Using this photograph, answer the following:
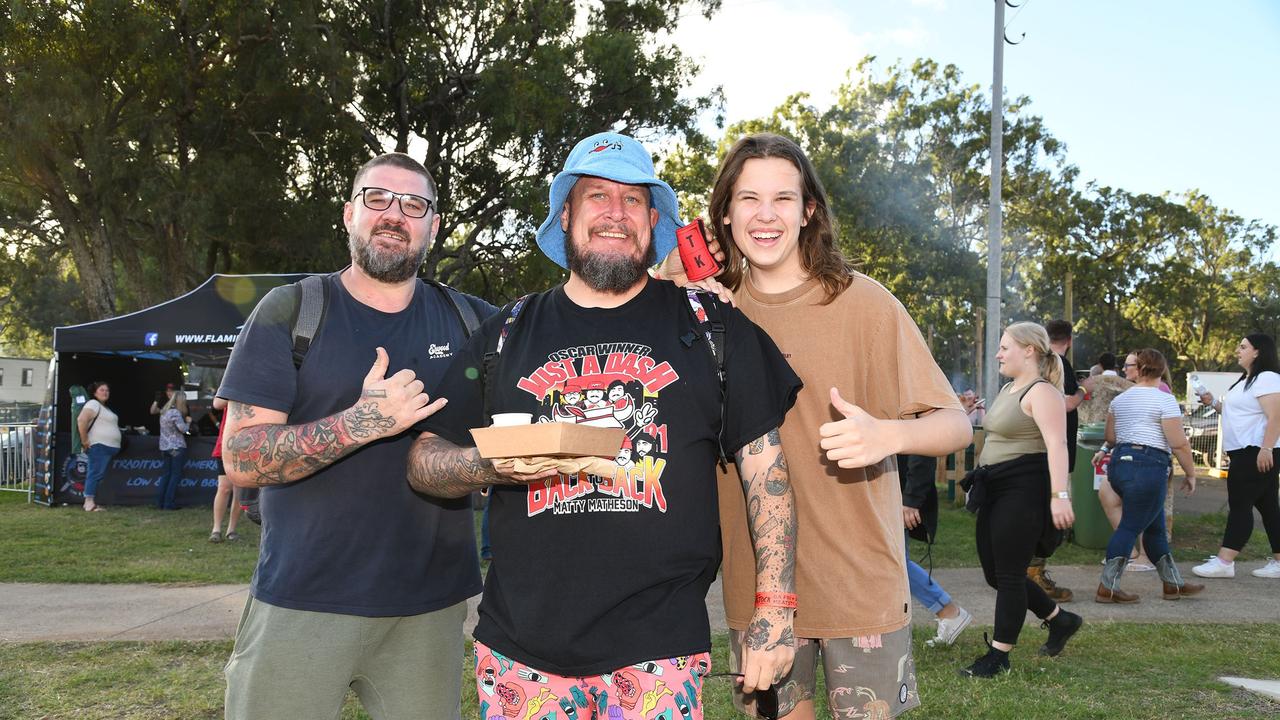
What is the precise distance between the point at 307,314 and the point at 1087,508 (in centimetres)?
917

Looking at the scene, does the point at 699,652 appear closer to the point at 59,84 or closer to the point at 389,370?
the point at 389,370

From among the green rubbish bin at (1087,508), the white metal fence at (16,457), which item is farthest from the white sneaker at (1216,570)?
the white metal fence at (16,457)

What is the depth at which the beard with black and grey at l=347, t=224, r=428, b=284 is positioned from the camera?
2871mm

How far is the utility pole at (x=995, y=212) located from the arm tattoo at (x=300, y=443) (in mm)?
17057

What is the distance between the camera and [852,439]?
217cm

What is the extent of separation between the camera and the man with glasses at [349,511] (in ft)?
8.51

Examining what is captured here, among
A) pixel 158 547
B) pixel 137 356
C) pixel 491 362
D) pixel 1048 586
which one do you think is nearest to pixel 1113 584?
pixel 1048 586

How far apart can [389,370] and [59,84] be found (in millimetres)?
16539

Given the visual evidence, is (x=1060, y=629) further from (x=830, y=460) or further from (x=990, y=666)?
(x=830, y=460)

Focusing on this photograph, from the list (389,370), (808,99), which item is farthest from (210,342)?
(808,99)

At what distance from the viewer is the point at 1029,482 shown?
17.4 feet

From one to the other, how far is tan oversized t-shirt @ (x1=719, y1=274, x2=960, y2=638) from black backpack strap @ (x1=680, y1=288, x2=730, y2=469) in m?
0.30

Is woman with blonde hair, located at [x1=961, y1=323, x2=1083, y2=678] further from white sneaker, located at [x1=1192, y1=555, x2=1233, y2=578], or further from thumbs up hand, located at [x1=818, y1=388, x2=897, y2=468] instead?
white sneaker, located at [x1=1192, y1=555, x2=1233, y2=578]

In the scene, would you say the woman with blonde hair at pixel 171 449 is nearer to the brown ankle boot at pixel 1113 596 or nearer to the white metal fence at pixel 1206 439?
the brown ankle boot at pixel 1113 596
